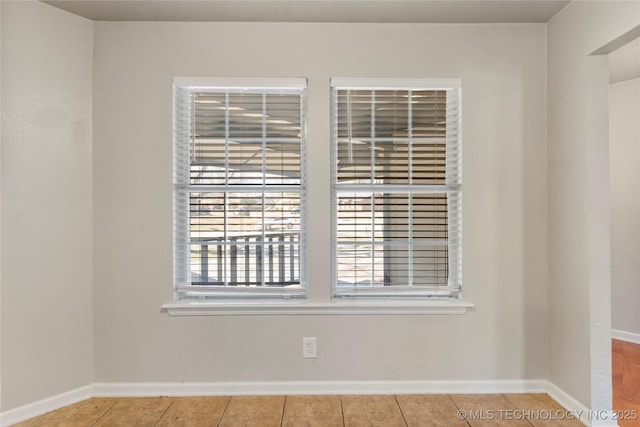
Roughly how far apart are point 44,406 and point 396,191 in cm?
257

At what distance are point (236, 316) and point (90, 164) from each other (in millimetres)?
1393

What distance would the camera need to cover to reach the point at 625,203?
363 cm

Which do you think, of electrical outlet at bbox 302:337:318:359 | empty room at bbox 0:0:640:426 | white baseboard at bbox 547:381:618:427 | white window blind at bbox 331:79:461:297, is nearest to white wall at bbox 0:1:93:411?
empty room at bbox 0:0:640:426

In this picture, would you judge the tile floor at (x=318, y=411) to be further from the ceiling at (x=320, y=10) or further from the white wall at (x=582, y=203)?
the ceiling at (x=320, y=10)

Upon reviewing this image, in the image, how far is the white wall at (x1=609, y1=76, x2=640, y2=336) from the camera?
3.55 m

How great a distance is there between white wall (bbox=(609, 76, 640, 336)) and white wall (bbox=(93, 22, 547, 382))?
1.69 m

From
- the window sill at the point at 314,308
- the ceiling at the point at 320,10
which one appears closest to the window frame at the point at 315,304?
the window sill at the point at 314,308

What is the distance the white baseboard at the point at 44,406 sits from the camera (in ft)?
7.30

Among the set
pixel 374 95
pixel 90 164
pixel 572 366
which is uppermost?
pixel 374 95

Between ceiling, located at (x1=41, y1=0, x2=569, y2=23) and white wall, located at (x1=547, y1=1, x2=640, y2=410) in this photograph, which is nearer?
white wall, located at (x1=547, y1=1, x2=640, y2=410)

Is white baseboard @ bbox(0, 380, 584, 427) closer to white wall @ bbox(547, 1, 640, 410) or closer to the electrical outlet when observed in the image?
the electrical outlet

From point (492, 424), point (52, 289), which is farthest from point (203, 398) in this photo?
point (492, 424)

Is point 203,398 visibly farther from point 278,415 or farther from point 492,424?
point 492,424

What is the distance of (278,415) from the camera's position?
2.29 metres
